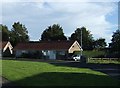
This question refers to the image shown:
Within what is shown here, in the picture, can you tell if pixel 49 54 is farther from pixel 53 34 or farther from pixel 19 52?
pixel 53 34

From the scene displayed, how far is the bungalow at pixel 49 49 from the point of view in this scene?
84188 millimetres

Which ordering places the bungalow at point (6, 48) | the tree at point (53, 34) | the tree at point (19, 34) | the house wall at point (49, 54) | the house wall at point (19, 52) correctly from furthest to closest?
the tree at point (53, 34) < the tree at point (19, 34) < the bungalow at point (6, 48) < the house wall at point (19, 52) < the house wall at point (49, 54)

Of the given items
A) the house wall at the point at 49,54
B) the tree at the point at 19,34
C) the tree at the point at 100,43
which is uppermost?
the tree at the point at 19,34

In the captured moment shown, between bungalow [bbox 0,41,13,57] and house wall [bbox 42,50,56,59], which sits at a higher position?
bungalow [bbox 0,41,13,57]

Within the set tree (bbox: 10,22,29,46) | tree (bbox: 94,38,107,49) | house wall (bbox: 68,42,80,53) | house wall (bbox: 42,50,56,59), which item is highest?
tree (bbox: 10,22,29,46)

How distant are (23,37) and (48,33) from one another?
935 centimetres

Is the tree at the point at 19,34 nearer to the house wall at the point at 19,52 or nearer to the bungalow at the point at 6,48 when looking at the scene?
the bungalow at the point at 6,48

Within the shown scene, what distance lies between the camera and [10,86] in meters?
17.2

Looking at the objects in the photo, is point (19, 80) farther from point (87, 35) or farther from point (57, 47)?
point (87, 35)

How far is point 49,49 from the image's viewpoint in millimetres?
86562

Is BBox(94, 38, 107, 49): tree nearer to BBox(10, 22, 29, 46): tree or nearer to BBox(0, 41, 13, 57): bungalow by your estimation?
BBox(10, 22, 29, 46): tree

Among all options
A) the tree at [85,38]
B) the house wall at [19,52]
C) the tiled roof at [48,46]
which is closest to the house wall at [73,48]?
the tiled roof at [48,46]

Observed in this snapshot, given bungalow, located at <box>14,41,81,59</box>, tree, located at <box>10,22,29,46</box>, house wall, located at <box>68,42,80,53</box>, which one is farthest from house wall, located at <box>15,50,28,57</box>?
tree, located at <box>10,22,29,46</box>

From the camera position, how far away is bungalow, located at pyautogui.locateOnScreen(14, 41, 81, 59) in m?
84.2
